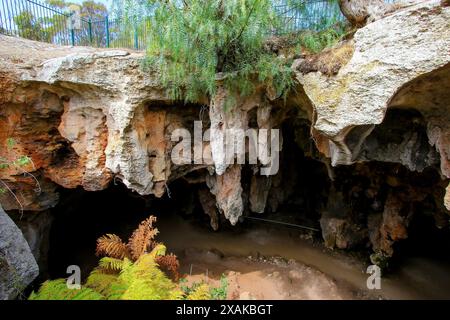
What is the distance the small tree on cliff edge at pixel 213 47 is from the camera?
175 inches

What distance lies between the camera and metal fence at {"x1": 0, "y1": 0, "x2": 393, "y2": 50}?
5.97m

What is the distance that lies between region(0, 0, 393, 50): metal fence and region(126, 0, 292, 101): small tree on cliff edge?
3.43ft

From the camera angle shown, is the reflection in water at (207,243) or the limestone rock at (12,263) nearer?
the limestone rock at (12,263)

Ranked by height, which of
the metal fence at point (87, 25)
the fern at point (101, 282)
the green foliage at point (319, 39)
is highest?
the metal fence at point (87, 25)

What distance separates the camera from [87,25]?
9.91 m

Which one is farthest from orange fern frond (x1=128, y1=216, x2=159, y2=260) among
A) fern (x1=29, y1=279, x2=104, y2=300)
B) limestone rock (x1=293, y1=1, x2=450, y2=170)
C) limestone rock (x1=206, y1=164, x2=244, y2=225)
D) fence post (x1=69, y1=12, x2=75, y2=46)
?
fence post (x1=69, y1=12, x2=75, y2=46)

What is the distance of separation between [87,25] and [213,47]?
24.7 ft

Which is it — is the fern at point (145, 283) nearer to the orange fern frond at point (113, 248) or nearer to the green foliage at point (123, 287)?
the green foliage at point (123, 287)

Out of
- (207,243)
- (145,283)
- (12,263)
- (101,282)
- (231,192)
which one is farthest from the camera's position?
(207,243)

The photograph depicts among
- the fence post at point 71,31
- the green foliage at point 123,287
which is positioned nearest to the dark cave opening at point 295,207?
the green foliage at point 123,287

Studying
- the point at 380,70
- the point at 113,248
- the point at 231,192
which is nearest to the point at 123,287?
the point at 113,248

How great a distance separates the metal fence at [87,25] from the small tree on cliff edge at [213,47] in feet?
3.43

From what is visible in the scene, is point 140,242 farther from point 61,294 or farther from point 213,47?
point 213,47

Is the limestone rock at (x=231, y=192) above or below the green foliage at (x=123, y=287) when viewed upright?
above
